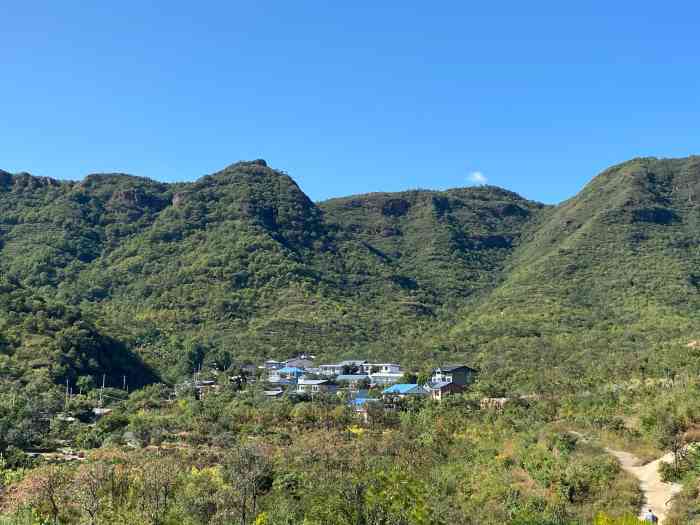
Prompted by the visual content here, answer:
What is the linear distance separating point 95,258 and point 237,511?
91.6 metres

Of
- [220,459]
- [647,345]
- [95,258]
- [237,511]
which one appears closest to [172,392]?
[220,459]

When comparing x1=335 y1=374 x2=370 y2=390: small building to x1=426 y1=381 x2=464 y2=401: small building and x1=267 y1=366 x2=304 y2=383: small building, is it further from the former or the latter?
x1=426 y1=381 x2=464 y2=401: small building

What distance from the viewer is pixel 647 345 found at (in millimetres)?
48969

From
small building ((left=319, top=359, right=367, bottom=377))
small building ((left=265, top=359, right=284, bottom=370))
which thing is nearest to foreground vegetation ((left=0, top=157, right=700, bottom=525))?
Answer: small building ((left=265, top=359, right=284, bottom=370))

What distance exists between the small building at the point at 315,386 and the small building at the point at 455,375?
8.45m

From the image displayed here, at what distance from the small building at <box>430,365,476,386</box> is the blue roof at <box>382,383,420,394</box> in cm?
264

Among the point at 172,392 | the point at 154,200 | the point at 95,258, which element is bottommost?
the point at 172,392

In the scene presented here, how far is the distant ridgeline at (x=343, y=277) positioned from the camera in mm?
53312

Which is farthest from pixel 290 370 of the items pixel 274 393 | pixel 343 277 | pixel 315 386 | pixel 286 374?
pixel 343 277

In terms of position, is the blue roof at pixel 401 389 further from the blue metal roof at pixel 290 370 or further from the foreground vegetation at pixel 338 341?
the blue metal roof at pixel 290 370

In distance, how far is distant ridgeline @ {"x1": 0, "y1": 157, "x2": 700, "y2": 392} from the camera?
5331cm

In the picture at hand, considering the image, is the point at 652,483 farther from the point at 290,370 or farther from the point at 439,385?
the point at 290,370

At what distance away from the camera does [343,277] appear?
98.6 metres

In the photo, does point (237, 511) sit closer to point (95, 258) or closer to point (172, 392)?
point (172, 392)
